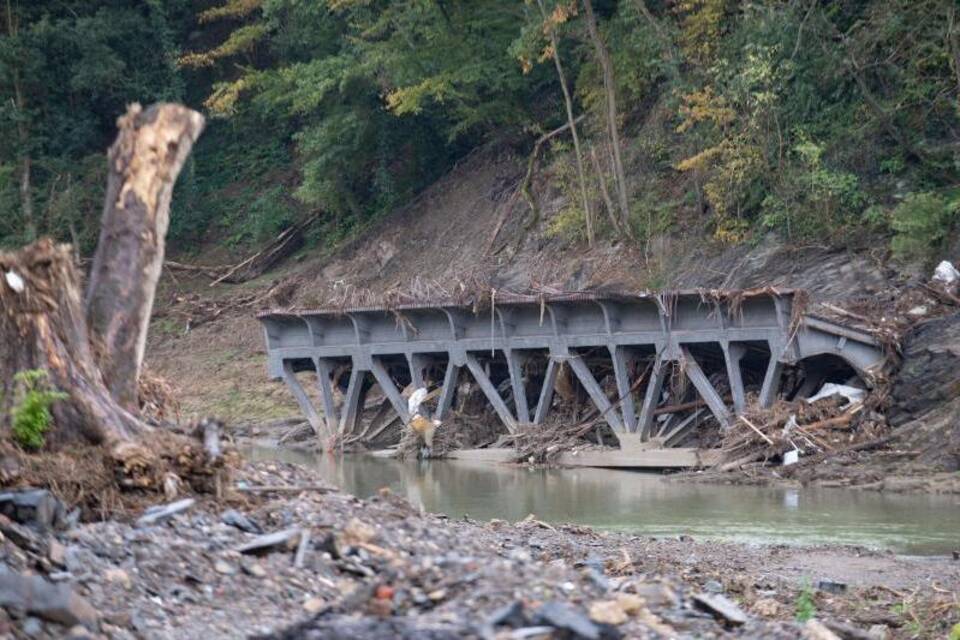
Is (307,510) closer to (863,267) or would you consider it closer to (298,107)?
(863,267)

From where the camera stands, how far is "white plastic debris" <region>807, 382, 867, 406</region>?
2517 centimetres

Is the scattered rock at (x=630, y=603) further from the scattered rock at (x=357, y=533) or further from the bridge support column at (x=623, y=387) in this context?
the bridge support column at (x=623, y=387)

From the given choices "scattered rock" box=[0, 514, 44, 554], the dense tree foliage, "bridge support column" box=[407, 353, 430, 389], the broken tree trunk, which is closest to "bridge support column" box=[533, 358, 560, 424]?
"bridge support column" box=[407, 353, 430, 389]

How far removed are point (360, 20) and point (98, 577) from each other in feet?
123

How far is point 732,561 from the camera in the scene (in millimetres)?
15500

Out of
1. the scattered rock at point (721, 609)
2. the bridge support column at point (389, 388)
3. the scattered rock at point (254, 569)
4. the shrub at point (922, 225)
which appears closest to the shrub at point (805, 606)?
the scattered rock at point (721, 609)

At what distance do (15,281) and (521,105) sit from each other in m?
32.6

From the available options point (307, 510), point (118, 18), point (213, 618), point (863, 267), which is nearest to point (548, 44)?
point (863, 267)

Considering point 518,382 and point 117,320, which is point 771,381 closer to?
point 518,382

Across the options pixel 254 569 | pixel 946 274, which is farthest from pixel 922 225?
pixel 254 569

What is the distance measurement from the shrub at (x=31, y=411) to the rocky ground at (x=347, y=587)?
1015mm

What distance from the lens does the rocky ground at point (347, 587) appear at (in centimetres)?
871

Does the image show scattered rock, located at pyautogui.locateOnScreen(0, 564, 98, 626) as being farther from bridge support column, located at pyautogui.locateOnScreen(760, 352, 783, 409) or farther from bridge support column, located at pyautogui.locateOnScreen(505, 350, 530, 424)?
bridge support column, located at pyautogui.locateOnScreen(505, 350, 530, 424)

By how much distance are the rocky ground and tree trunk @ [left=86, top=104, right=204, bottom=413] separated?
1257mm
